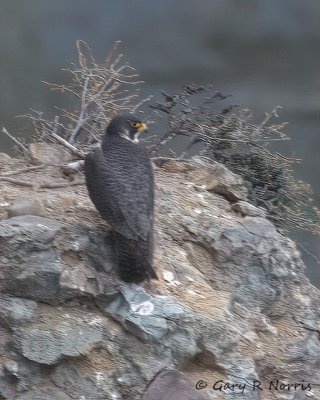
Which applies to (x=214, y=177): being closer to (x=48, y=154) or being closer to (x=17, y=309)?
(x=48, y=154)

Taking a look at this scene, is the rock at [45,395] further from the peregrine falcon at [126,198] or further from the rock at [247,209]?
the rock at [247,209]

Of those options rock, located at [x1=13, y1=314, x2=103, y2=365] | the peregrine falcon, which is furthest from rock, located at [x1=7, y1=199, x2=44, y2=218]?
rock, located at [x1=13, y1=314, x2=103, y2=365]

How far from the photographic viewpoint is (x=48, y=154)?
200 inches

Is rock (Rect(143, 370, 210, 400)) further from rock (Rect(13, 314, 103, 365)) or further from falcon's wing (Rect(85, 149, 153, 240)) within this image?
falcon's wing (Rect(85, 149, 153, 240))

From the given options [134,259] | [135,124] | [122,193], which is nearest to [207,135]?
[135,124]

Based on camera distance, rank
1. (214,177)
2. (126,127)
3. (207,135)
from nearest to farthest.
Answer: (126,127) → (214,177) → (207,135)

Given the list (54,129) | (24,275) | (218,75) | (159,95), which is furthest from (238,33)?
(24,275)

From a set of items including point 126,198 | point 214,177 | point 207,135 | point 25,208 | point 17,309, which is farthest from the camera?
point 207,135

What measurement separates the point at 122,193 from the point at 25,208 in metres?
0.52

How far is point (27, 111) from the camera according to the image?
6.25 metres

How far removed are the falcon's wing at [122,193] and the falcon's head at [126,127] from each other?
0.85 feet

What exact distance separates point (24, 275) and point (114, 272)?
417mm

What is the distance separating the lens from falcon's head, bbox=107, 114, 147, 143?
178 inches

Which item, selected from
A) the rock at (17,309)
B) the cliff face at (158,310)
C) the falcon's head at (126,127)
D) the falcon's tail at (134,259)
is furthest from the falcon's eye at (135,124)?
the rock at (17,309)
